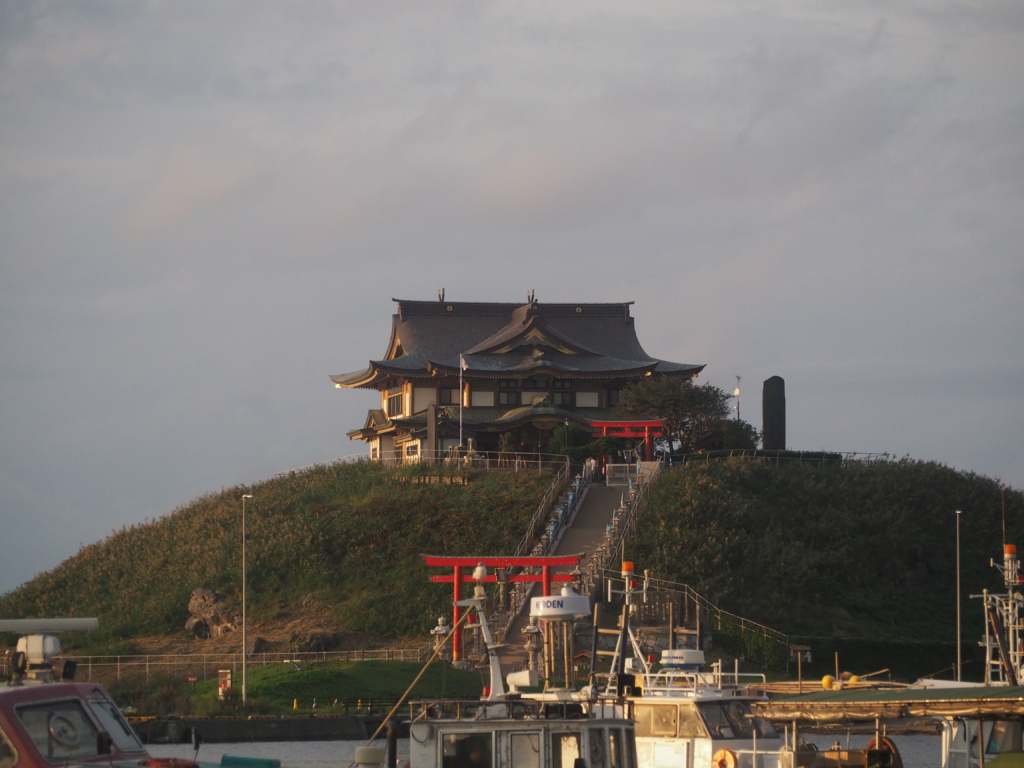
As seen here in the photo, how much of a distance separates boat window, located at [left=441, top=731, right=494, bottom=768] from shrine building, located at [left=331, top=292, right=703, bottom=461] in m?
47.7

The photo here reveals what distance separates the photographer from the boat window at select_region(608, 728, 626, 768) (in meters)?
17.9

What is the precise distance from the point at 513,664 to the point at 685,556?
1219 centimetres

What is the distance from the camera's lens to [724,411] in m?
68.3

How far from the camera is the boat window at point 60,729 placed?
48.3 ft

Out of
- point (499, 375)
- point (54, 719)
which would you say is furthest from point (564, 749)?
point (499, 375)

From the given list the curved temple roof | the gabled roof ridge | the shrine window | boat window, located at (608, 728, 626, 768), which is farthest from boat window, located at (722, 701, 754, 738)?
the shrine window

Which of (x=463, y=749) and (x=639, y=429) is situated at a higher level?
(x=639, y=429)

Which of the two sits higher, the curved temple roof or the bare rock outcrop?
the curved temple roof

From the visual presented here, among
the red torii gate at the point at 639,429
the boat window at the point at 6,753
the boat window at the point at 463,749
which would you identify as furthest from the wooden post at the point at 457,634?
the boat window at the point at 6,753

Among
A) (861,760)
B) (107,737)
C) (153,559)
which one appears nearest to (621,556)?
(153,559)

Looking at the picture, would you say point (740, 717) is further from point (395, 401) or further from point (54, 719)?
point (395, 401)

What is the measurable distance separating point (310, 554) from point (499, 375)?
17.8 metres

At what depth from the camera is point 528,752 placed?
17.7 metres

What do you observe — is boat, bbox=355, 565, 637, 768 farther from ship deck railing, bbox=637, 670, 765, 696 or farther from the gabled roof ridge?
the gabled roof ridge
